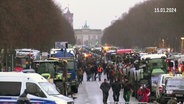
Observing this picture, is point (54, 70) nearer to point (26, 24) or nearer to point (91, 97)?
point (91, 97)

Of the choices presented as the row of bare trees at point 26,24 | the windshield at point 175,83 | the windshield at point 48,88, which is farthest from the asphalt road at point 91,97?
the windshield at point 48,88

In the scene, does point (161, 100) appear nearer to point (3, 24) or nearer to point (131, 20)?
point (3, 24)

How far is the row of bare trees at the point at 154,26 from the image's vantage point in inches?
4324

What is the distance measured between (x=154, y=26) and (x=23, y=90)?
111m

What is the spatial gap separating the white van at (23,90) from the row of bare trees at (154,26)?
77176 millimetres

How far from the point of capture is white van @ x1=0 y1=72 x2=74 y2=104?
85.1 feet

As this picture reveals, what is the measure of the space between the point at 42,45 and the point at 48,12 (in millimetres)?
4127

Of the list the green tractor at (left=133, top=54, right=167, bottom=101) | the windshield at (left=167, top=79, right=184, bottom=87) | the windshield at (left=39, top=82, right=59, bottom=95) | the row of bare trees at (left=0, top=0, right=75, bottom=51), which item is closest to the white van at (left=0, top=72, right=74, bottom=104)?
the windshield at (left=39, top=82, right=59, bottom=95)

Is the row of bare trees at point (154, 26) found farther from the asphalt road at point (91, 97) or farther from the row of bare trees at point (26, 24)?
the asphalt road at point (91, 97)

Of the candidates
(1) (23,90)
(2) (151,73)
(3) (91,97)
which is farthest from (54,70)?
(1) (23,90)

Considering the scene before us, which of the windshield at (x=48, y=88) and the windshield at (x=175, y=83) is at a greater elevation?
the windshield at (x=48, y=88)

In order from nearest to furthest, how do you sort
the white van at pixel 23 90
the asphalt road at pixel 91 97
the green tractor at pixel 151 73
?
the white van at pixel 23 90 → the asphalt road at pixel 91 97 → the green tractor at pixel 151 73

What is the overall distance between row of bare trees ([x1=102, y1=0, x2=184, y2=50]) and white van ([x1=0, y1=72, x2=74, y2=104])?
253 ft

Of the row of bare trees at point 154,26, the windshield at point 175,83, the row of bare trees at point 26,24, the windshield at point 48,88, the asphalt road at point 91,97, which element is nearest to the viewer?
the windshield at point 48,88
